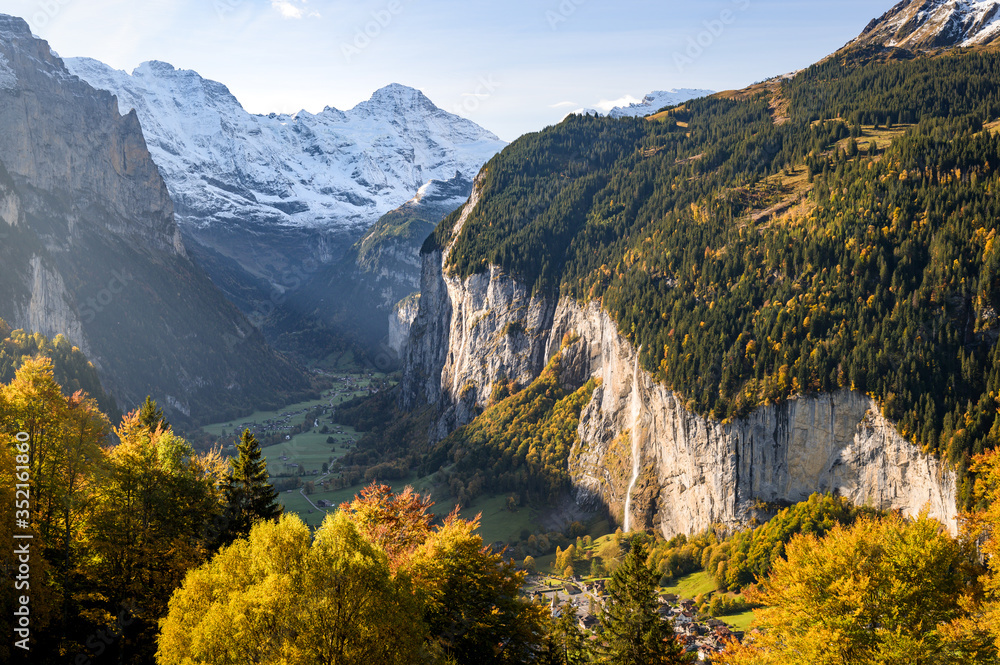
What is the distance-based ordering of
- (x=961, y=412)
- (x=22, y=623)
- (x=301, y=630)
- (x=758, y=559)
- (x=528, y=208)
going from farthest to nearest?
1. (x=528, y=208)
2. (x=758, y=559)
3. (x=961, y=412)
4. (x=22, y=623)
5. (x=301, y=630)

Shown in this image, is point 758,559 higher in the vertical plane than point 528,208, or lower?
lower

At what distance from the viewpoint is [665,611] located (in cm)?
8731

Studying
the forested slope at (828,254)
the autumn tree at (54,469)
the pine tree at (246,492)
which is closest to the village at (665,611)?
the pine tree at (246,492)

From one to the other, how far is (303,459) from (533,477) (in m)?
89.9

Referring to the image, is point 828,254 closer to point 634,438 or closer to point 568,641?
point 634,438

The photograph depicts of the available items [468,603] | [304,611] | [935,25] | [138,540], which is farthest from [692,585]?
[935,25]

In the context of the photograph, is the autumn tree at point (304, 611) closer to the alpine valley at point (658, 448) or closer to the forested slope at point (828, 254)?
the alpine valley at point (658, 448)

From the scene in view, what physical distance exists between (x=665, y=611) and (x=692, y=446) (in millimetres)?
27687

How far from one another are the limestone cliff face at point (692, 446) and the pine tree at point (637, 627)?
1977 inches

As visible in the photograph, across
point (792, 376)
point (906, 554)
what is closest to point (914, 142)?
point (792, 376)

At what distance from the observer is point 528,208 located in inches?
7628

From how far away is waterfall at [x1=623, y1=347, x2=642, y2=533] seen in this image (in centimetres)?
11694

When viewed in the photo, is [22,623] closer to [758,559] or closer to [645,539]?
[758,559]

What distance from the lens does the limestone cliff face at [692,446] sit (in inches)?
3324
